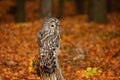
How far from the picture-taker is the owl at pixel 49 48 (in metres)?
6.84

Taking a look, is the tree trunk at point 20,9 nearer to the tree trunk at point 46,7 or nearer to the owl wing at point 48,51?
the tree trunk at point 46,7

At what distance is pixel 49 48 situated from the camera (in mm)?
6852

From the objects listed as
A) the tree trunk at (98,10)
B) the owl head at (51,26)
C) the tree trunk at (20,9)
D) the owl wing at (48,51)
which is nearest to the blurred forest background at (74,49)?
the tree trunk at (98,10)

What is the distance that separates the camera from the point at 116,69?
30.7 ft

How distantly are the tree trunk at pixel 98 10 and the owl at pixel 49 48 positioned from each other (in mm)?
10913

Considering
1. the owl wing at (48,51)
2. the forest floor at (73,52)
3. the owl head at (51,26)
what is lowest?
the forest floor at (73,52)

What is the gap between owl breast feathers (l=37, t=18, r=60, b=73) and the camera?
22.4 ft

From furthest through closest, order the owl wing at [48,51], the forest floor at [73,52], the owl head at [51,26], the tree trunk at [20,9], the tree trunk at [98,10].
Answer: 1. the tree trunk at [20,9]
2. the tree trunk at [98,10]
3. the forest floor at [73,52]
4. the owl head at [51,26]
5. the owl wing at [48,51]

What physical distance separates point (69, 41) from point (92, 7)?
5033 mm

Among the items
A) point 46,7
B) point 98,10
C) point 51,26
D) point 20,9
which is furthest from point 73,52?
point 20,9

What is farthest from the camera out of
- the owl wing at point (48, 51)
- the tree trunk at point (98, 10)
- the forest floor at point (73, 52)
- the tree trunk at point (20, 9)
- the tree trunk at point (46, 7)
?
the tree trunk at point (20, 9)

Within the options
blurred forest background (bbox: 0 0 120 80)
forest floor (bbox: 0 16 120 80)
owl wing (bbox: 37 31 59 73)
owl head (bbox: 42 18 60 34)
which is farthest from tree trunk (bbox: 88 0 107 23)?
owl wing (bbox: 37 31 59 73)

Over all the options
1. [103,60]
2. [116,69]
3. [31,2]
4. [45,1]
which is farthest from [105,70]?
[31,2]

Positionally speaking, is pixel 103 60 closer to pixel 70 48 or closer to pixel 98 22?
pixel 70 48
